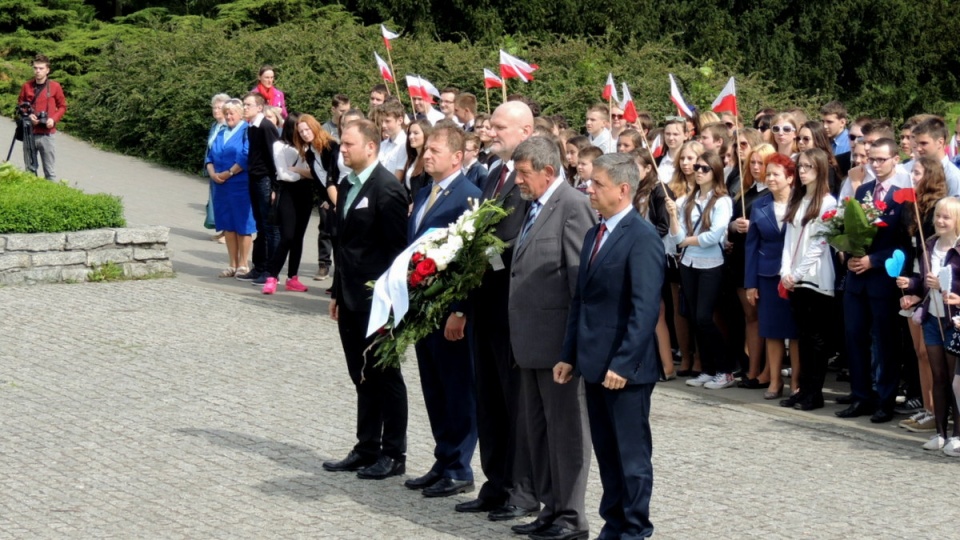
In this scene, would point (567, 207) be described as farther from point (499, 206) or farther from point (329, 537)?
→ point (329, 537)

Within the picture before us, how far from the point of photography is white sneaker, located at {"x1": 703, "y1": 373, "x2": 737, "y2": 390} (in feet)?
38.2

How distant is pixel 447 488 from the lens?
840cm

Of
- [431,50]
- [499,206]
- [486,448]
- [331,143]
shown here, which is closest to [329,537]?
[486,448]

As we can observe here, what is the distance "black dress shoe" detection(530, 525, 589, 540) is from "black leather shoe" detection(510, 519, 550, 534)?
0.8 inches

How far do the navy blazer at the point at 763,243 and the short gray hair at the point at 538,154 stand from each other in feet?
12.8

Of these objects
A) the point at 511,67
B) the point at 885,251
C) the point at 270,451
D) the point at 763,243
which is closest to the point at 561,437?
the point at 270,451

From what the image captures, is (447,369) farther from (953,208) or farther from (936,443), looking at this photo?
(953,208)

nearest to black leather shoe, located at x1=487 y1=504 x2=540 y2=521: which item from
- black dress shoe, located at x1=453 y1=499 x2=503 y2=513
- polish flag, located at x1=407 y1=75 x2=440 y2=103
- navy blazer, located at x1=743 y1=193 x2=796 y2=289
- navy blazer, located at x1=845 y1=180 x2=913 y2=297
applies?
black dress shoe, located at x1=453 y1=499 x2=503 y2=513

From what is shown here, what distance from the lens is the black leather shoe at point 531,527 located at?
7.61 meters

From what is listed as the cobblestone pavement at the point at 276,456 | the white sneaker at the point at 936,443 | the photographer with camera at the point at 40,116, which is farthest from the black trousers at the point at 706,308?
the photographer with camera at the point at 40,116

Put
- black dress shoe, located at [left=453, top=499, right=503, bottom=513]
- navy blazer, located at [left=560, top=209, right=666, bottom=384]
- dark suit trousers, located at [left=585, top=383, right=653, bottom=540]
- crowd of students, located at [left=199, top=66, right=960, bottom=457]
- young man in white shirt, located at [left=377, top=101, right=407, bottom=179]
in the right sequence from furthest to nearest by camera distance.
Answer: young man in white shirt, located at [left=377, top=101, right=407, bottom=179] < crowd of students, located at [left=199, top=66, right=960, bottom=457] < black dress shoe, located at [left=453, top=499, right=503, bottom=513] < dark suit trousers, located at [left=585, top=383, right=653, bottom=540] < navy blazer, located at [left=560, top=209, right=666, bottom=384]

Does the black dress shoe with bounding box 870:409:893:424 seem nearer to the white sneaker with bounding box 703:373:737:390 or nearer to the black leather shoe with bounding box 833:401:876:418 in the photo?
the black leather shoe with bounding box 833:401:876:418

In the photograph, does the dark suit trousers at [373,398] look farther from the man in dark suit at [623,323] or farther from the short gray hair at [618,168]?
the short gray hair at [618,168]

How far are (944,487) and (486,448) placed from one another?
9.25ft
